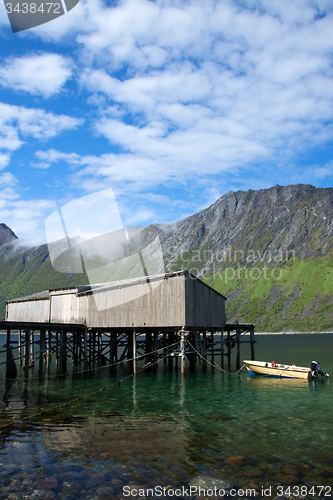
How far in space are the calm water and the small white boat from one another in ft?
17.9

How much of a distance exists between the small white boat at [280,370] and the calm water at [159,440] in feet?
17.9

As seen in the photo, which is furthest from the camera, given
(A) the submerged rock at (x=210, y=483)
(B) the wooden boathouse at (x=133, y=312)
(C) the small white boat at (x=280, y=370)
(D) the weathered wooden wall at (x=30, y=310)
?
(D) the weathered wooden wall at (x=30, y=310)

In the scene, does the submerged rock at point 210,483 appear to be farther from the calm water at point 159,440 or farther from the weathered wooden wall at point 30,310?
the weathered wooden wall at point 30,310

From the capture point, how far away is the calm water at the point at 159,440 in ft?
36.8

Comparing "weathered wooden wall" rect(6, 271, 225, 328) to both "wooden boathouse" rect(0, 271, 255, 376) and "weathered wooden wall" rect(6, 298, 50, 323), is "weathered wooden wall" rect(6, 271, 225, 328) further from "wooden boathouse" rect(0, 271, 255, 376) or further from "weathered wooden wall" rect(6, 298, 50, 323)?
"weathered wooden wall" rect(6, 298, 50, 323)

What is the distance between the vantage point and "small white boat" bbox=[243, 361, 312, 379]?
31.8 meters

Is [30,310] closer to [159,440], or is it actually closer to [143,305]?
[143,305]

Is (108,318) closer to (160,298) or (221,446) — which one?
(160,298)

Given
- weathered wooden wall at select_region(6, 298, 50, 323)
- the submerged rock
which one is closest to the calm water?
the submerged rock

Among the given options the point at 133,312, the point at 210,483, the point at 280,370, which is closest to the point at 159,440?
the point at 210,483

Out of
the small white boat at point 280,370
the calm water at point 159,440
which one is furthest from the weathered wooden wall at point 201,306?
the calm water at point 159,440

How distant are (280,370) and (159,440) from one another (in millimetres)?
21113

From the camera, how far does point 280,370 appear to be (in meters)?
32.7

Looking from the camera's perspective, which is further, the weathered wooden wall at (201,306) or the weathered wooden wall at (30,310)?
the weathered wooden wall at (30,310)
